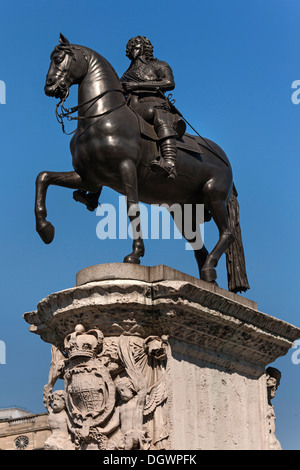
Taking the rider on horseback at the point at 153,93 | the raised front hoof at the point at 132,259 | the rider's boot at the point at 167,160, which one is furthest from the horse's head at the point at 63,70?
the raised front hoof at the point at 132,259

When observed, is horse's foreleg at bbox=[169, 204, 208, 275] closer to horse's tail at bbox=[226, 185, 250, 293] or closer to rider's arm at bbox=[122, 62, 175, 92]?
horse's tail at bbox=[226, 185, 250, 293]

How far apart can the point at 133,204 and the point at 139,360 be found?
6.55 feet

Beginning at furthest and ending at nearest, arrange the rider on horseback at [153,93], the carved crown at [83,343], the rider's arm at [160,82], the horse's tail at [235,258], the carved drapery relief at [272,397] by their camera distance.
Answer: the horse's tail at [235,258]
the rider's arm at [160,82]
the carved drapery relief at [272,397]
the rider on horseback at [153,93]
the carved crown at [83,343]

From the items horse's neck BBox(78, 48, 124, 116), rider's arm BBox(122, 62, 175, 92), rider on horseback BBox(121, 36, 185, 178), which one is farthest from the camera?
rider's arm BBox(122, 62, 175, 92)

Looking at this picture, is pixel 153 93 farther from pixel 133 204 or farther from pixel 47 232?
pixel 47 232

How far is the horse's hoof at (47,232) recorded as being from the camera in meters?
11.7

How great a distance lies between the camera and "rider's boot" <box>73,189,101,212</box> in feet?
40.5

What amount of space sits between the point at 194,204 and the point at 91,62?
2.42 meters

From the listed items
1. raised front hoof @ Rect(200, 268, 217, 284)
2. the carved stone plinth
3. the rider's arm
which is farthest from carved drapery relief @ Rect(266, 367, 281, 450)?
the rider's arm

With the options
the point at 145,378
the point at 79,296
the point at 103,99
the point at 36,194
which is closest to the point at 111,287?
the point at 79,296

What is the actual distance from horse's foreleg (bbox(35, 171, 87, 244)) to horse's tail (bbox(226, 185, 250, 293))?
2572 millimetres

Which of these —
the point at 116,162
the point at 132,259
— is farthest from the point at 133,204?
the point at 132,259

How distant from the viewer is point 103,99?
11859 mm

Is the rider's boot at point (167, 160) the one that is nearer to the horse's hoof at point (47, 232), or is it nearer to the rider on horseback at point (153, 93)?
the rider on horseback at point (153, 93)
